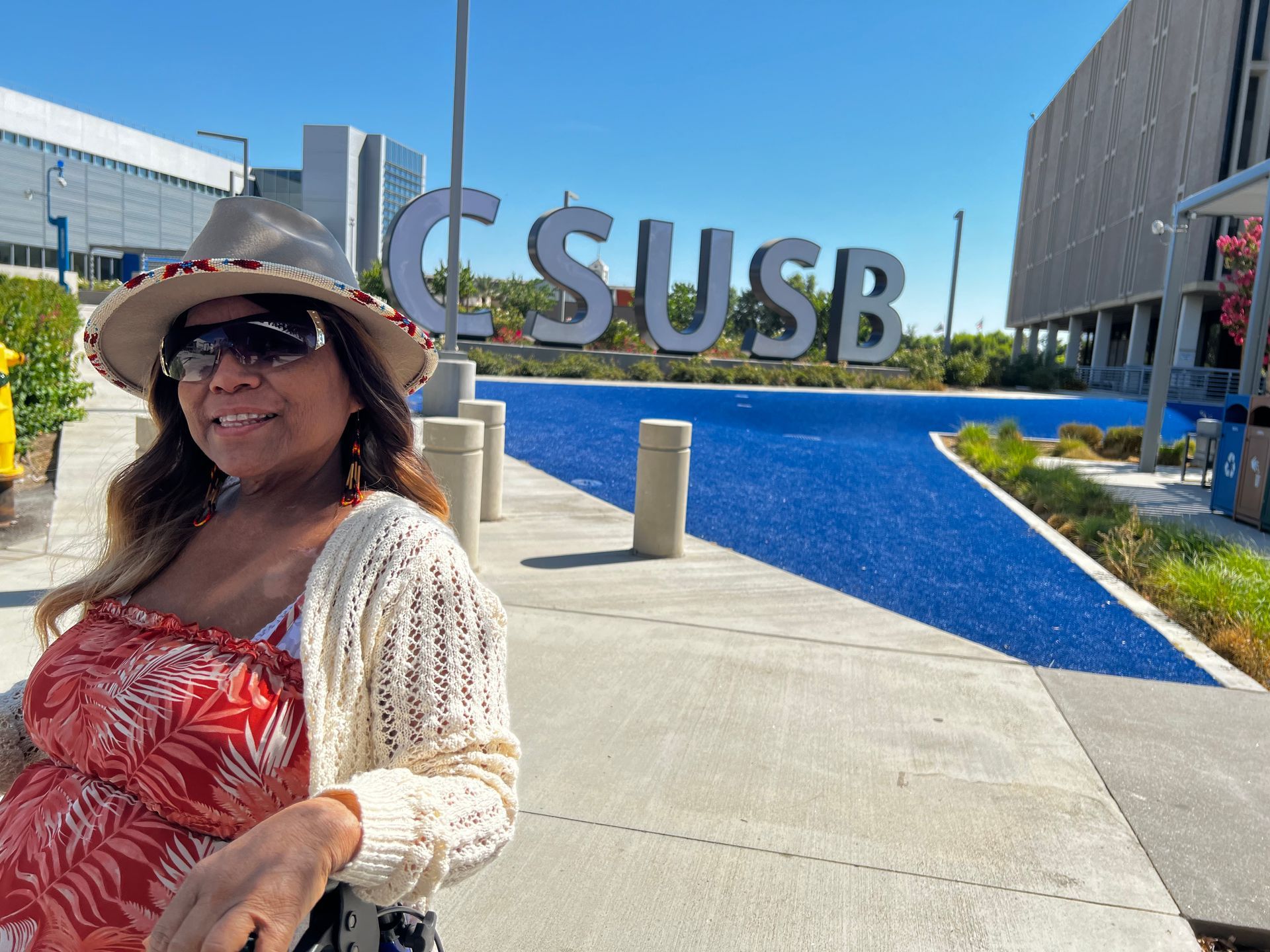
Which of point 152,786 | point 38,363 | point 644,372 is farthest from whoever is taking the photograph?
point 644,372

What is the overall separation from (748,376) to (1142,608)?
24.7m

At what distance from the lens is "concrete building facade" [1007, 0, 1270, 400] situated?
112 ft

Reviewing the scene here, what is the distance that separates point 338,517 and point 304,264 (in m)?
0.45

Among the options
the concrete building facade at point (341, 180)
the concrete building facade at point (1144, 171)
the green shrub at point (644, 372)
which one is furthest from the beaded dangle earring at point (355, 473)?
the concrete building facade at point (341, 180)

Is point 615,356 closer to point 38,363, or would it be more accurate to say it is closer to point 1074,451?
point 1074,451

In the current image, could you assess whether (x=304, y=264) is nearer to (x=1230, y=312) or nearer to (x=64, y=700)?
(x=64, y=700)

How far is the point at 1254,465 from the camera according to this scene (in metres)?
9.68

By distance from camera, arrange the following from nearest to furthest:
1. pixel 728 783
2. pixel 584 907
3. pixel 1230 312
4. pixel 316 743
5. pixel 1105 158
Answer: pixel 316 743 < pixel 584 907 < pixel 728 783 < pixel 1230 312 < pixel 1105 158

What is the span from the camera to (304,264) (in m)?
1.63

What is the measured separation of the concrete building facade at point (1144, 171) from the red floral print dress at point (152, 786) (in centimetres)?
3790

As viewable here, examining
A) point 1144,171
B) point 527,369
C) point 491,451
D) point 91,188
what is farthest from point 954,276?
point 91,188

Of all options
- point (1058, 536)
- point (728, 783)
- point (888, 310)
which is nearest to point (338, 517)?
point (728, 783)

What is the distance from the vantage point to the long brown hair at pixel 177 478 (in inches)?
70.6

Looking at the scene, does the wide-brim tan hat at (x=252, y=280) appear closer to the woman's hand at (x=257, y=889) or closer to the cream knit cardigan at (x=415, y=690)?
the cream knit cardigan at (x=415, y=690)
